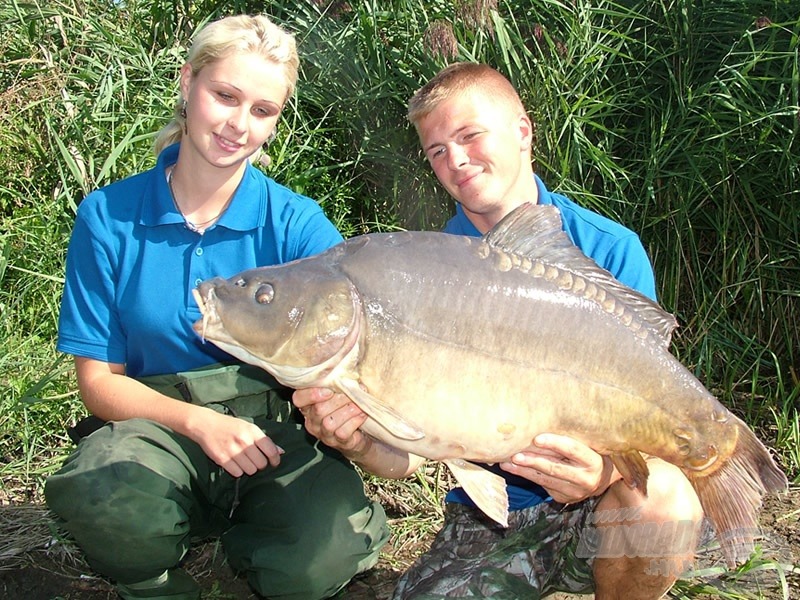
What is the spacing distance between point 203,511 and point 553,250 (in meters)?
Result: 1.17

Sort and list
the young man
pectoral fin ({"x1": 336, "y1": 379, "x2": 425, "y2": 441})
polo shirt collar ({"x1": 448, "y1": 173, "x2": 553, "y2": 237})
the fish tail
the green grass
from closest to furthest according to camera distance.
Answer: pectoral fin ({"x1": 336, "y1": 379, "x2": 425, "y2": 441}), the fish tail, the young man, polo shirt collar ({"x1": 448, "y1": 173, "x2": 553, "y2": 237}), the green grass

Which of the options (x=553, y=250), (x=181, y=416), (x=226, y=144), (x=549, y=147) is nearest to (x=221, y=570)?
(x=181, y=416)

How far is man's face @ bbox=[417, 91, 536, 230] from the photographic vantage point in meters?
2.34

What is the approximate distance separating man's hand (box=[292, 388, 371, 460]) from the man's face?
2.59 ft

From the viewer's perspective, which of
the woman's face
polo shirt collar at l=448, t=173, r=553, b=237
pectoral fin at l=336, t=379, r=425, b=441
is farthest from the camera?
polo shirt collar at l=448, t=173, r=553, b=237

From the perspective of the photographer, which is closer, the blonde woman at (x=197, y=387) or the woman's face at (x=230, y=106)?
the blonde woman at (x=197, y=387)

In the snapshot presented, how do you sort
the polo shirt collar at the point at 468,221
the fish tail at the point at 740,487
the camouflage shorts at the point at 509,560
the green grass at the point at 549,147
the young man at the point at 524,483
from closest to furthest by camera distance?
1. the fish tail at the point at 740,487
2. the young man at the point at 524,483
3. the camouflage shorts at the point at 509,560
4. the polo shirt collar at the point at 468,221
5. the green grass at the point at 549,147

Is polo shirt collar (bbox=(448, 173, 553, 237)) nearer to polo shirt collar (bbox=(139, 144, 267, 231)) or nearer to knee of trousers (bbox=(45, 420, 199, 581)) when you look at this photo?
polo shirt collar (bbox=(139, 144, 267, 231))

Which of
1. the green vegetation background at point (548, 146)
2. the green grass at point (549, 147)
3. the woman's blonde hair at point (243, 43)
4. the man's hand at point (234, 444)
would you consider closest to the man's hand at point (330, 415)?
the man's hand at point (234, 444)

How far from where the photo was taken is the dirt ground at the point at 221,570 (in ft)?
7.98

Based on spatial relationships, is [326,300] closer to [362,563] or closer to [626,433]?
[626,433]

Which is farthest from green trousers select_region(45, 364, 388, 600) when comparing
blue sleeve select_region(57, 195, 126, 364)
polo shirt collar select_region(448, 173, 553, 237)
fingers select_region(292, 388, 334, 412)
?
polo shirt collar select_region(448, 173, 553, 237)

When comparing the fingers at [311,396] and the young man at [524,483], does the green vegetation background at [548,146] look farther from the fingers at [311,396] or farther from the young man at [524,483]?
the fingers at [311,396]

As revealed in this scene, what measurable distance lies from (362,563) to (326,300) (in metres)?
0.88
